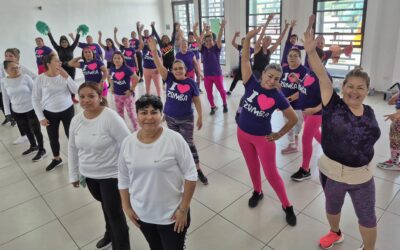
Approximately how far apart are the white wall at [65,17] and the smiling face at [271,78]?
8685mm

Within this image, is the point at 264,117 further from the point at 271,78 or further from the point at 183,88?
the point at 183,88

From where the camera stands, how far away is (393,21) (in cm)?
609

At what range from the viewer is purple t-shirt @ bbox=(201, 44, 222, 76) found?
5.65m

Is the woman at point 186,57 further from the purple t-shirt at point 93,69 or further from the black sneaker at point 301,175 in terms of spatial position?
the black sneaker at point 301,175

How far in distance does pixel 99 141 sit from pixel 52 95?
1.94 meters

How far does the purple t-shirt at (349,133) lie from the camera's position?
1779 millimetres

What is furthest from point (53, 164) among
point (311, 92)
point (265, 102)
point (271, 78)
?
point (311, 92)

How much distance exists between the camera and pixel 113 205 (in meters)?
2.00

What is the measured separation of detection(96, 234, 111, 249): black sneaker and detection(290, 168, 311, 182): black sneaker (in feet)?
6.77

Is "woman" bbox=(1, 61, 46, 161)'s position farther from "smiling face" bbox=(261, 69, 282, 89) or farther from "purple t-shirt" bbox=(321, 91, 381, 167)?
"purple t-shirt" bbox=(321, 91, 381, 167)

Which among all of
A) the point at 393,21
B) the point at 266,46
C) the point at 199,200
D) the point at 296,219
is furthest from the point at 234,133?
the point at 393,21

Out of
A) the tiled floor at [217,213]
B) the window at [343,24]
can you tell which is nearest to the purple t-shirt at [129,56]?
the tiled floor at [217,213]

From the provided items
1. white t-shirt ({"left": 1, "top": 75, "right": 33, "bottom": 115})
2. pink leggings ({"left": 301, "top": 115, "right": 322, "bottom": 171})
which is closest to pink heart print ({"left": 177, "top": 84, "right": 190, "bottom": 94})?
pink leggings ({"left": 301, "top": 115, "right": 322, "bottom": 171})

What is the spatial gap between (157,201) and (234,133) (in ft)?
11.1
